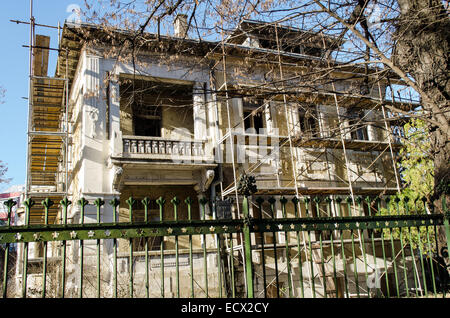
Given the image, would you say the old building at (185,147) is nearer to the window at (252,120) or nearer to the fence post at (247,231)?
the window at (252,120)

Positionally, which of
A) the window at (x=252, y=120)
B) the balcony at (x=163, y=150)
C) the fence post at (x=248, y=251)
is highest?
the window at (x=252, y=120)

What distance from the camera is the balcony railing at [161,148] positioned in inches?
542

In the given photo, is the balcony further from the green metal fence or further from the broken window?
the green metal fence

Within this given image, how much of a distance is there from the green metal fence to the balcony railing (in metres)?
1.81

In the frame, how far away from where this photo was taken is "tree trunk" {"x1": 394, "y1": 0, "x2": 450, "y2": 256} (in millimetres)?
5711

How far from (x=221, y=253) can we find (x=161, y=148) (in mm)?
3955

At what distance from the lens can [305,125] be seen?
17312 millimetres

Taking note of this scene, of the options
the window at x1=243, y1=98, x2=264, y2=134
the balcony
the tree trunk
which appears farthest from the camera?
the window at x1=243, y1=98, x2=264, y2=134

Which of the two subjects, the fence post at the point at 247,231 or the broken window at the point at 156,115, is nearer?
the fence post at the point at 247,231

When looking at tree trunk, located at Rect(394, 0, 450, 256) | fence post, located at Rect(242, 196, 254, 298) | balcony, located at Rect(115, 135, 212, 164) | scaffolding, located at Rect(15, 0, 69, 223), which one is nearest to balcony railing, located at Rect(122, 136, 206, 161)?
balcony, located at Rect(115, 135, 212, 164)

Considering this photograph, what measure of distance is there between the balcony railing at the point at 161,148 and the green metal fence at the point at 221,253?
5.93 ft

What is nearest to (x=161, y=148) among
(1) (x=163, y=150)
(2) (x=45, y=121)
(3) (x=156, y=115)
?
(1) (x=163, y=150)

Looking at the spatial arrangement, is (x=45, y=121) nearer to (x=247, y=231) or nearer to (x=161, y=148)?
(x=161, y=148)

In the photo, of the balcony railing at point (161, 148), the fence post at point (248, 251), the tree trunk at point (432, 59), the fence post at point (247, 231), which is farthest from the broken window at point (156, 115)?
the fence post at point (248, 251)
